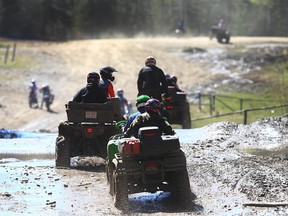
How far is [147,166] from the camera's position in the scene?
970cm

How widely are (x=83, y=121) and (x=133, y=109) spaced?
1889cm

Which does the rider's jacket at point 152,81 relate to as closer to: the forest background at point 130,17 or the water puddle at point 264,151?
the water puddle at point 264,151

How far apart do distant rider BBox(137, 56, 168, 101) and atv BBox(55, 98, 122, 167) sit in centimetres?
215

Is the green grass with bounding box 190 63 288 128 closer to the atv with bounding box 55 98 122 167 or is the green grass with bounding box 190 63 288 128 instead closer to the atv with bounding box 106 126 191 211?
the atv with bounding box 55 98 122 167

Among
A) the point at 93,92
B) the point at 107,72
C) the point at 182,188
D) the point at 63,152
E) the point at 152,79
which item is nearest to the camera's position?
the point at 182,188

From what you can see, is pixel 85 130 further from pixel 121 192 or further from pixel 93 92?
pixel 121 192

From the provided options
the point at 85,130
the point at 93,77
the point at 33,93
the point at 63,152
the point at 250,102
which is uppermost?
the point at 93,77

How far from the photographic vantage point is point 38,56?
4981 cm

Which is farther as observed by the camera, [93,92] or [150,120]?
[93,92]

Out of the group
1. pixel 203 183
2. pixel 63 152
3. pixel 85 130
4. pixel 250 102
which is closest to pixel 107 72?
pixel 85 130

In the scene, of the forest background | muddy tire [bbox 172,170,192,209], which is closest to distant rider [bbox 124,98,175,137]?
muddy tire [bbox 172,170,192,209]

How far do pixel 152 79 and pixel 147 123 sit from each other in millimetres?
5050

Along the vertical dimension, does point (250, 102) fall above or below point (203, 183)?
below

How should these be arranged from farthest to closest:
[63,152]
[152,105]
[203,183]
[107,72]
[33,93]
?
[33,93] → [107,72] → [63,152] → [203,183] → [152,105]
